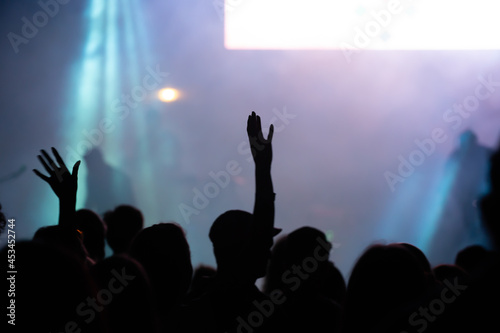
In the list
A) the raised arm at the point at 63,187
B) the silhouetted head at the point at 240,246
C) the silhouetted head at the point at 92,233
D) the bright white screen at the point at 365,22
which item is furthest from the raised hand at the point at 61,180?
the bright white screen at the point at 365,22

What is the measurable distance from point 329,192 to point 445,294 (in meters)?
3.67

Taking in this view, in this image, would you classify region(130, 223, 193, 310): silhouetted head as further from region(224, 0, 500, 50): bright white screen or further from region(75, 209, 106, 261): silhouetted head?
region(224, 0, 500, 50): bright white screen

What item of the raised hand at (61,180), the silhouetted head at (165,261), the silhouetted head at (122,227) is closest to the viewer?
the silhouetted head at (165,261)

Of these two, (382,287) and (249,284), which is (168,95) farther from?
(382,287)

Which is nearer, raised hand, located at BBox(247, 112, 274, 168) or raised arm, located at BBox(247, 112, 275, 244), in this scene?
raised arm, located at BBox(247, 112, 275, 244)

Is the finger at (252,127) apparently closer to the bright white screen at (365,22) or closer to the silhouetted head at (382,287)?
the silhouetted head at (382,287)

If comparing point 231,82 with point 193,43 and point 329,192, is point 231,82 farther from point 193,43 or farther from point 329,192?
point 329,192

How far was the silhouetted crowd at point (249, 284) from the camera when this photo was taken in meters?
0.68

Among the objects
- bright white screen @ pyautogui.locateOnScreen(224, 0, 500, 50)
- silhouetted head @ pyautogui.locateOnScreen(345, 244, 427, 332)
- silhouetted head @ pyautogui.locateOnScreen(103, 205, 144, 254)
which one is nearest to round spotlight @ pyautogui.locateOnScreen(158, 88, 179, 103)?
bright white screen @ pyautogui.locateOnScreen(224, 0, 500, 50)

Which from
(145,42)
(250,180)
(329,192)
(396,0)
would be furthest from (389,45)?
(145,42)

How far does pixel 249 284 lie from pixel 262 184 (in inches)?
12.2

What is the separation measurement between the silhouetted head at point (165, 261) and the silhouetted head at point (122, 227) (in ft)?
2.71

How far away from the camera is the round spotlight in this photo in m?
4.16

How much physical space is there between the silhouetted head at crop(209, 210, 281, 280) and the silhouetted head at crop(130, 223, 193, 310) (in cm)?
12
